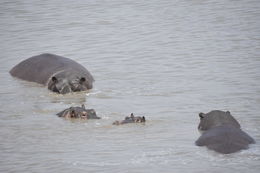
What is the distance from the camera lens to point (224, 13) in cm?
2320

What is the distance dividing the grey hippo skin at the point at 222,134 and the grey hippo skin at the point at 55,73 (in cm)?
392

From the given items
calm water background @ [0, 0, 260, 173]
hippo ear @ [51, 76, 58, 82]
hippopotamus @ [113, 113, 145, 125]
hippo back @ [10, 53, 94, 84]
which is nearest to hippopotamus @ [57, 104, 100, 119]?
calm water background @ [0, 0, 260, 173]

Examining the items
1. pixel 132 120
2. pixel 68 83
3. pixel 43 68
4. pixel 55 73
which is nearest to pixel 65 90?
pixel 68 83

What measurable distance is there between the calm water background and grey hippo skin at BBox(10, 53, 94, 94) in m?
0.25

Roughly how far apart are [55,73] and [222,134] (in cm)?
578

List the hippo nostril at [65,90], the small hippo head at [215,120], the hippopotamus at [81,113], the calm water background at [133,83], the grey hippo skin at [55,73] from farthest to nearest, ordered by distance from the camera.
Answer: the grey hippo skin at [55,73] → the hippo nostril at [65,90] → the hippopotamus at [81,113] → the small hippo head at [215,120] → the calm water background at [133,83]

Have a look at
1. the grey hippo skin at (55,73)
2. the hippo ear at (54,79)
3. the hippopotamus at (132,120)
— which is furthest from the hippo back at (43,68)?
the hippopotamus at (132,120)

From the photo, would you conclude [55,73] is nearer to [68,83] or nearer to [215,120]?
[68,83]

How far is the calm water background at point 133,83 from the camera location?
10.8 meters

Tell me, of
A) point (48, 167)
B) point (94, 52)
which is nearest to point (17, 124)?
point (48, 167)

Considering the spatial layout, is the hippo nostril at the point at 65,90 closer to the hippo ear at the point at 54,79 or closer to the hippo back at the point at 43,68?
the hippo ear at the point at 54,79

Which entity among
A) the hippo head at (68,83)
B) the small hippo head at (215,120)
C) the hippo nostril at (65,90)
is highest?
the hippo head at (68,83)

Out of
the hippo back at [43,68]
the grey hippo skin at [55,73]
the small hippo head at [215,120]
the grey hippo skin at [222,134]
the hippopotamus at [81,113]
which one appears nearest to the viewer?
the grey hippo skin at [222,134]

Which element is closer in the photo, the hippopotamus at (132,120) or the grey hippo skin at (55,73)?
the hippopotamus at (132,120)
